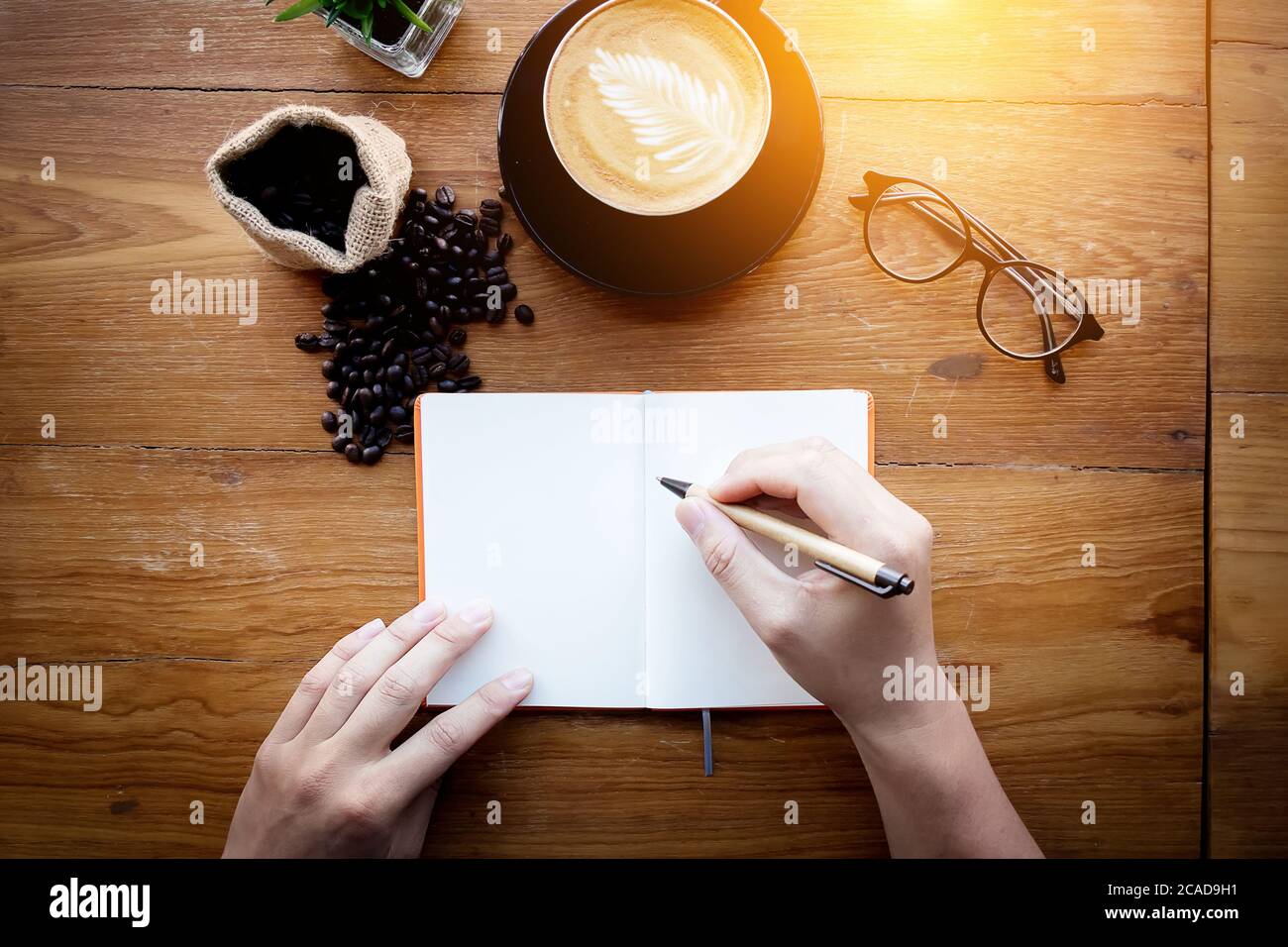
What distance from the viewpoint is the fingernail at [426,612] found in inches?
39.3

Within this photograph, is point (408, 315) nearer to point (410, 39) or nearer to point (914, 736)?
point (410, 39)

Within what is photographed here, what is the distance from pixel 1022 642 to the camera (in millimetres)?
1032

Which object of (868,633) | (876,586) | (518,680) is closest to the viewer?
(876,586)

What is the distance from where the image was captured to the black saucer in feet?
3.07

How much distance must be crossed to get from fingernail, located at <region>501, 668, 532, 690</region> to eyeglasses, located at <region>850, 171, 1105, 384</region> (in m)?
0.70

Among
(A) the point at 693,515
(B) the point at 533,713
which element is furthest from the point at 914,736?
(B) the point at 533,713

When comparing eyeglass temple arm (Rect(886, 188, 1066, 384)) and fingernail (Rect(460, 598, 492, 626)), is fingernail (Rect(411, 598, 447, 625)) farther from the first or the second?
eyeglass temple arm (Rect(886, 188, 1066, 384))

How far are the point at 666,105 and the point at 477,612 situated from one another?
0.66 m

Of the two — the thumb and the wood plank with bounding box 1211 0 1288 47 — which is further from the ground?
the wood plank with bounding box 1211 0 1288 47

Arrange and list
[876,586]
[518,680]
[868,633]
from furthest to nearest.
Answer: [518,680]
[868,633]
[876,586]

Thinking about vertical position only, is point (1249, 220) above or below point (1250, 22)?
below

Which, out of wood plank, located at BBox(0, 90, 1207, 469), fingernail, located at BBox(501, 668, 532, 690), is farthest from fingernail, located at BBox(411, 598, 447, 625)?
wood plank, located at BBox(0, 90, 1207, 469)

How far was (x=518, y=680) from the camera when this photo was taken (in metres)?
1.00
